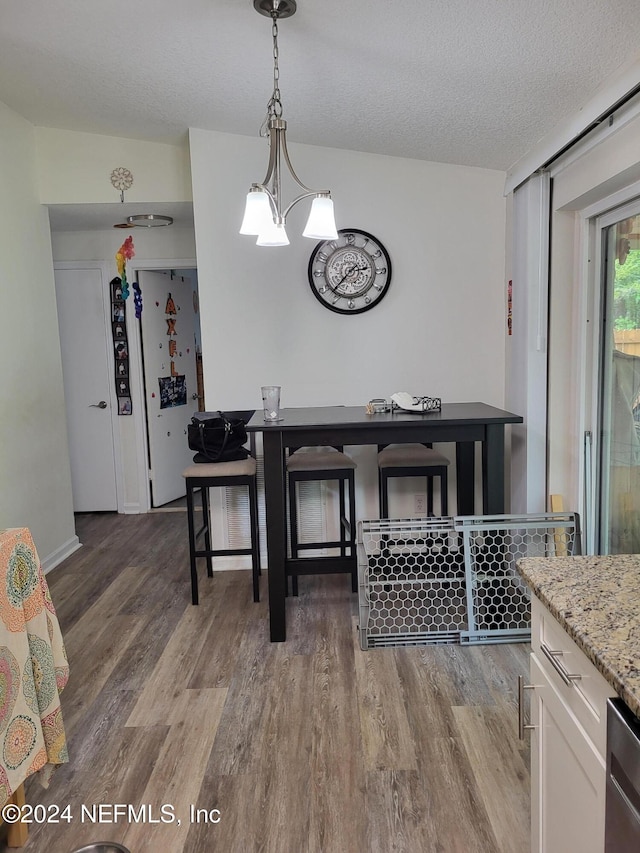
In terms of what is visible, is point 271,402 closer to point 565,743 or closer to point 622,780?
point 565,743

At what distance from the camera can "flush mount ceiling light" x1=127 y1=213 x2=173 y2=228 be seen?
432 cm

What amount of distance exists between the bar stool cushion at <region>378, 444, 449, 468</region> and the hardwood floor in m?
0.77

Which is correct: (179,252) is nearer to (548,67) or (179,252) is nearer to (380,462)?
(380,462)

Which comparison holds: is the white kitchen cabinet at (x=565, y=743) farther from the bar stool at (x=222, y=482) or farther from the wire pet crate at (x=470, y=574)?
the bar stool at (x=222, y=482)

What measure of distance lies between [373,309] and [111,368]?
2451 mm

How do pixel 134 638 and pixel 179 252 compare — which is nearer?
pixel 134 638

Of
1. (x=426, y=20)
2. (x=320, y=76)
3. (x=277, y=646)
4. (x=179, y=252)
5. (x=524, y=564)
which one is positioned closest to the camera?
(x=524, y=564)

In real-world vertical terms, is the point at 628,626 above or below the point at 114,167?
below

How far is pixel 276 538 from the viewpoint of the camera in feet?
9.24

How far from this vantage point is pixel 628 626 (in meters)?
1.08

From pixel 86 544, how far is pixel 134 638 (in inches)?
67.7

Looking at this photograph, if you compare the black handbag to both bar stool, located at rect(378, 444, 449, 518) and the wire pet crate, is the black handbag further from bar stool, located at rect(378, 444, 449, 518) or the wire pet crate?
the wire pet crate

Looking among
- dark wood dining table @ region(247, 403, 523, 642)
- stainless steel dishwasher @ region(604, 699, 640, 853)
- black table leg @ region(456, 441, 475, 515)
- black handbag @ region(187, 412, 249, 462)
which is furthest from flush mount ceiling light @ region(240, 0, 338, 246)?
stainless steel dishwasher @ region(604, 699, 640, 853)

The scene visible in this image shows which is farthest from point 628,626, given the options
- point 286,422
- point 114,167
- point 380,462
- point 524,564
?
point 114,167
